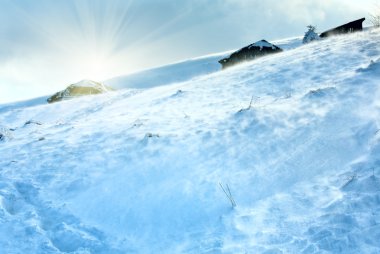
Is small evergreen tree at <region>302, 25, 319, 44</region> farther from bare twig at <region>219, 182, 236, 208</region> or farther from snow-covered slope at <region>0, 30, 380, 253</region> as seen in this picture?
bare twig at <region>219, 182, 236, 208</region>

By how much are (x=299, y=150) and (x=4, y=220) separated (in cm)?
421

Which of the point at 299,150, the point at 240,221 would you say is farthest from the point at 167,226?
the point at 299,150

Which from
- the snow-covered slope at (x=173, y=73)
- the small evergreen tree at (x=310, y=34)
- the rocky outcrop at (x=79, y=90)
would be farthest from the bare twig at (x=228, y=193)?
the snow-covered slope at (x=173, y=73)

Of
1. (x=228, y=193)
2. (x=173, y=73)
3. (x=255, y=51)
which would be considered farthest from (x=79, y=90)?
(x=228, y=193)

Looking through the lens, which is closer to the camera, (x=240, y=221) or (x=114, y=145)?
(x=240, y=221)

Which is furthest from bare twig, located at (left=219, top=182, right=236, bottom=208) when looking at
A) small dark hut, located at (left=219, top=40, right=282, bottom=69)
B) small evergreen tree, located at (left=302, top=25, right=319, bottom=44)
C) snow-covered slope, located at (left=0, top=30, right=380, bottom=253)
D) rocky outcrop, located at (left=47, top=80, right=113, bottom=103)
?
small evergreen tree, located at (left=302, top=25, right=319, bottom=44)

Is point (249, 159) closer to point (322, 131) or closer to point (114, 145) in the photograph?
point (322, 131)

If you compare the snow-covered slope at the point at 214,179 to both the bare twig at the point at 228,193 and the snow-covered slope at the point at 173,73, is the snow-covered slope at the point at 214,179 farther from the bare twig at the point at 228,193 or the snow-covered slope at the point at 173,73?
the snow-covered slope at the point at 173,73

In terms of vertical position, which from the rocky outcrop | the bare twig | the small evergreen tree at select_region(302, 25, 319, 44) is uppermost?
the small evergreen tree at select_region(302, 25, 319, 44)

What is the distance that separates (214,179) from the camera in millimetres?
5234

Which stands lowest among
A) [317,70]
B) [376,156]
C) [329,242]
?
[329,242]

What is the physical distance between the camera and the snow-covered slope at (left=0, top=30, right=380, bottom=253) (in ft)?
13.4

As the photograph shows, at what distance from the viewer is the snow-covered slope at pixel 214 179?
4086 mm

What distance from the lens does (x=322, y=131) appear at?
5750mm
